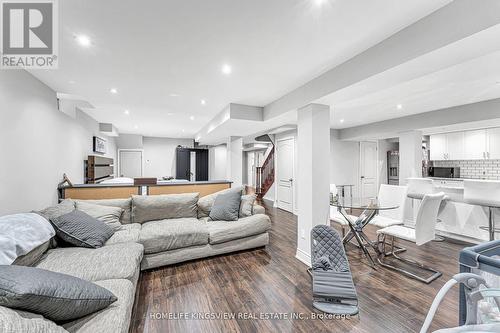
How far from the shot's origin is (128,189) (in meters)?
3.59

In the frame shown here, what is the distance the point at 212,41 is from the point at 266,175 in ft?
21.2

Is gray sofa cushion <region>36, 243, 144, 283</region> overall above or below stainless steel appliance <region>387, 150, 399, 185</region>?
below

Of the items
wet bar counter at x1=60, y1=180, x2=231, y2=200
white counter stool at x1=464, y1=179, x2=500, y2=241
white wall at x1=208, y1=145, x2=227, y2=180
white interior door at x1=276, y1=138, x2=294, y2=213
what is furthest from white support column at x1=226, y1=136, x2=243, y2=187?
white counter stool at x1=464, y1=179, x2=500, y2=241

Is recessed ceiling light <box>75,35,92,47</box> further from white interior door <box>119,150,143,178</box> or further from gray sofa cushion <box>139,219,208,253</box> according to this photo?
white interior door <box>119,150,143,178</box>

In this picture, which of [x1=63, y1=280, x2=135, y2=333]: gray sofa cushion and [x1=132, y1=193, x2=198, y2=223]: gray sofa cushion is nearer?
[x1=63, y1=280, x2=135, y2=333]: gray sofa cushion

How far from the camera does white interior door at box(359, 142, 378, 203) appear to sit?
6.71 m

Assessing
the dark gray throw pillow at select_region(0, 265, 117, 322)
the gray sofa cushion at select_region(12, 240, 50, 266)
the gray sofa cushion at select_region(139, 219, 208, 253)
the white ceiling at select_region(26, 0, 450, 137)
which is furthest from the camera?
the gray sofa cushion at select_region(139, 219, 208, 253)

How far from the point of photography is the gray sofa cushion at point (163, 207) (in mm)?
3195

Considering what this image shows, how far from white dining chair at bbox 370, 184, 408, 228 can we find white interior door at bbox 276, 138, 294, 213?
2658 millimetres

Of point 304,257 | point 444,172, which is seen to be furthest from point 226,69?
point 444,172

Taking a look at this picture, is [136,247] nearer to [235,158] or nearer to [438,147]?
[235,158]

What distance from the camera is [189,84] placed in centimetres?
298

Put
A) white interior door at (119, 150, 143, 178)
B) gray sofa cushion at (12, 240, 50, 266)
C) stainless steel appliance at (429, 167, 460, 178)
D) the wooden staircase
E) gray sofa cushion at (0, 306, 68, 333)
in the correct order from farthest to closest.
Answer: white interior door at (119, 150, 143, 178), the wooden staircase, stainless steel appliance at (429, 167, 460, 178), gray sofa cushion at (12, 240, 50, 266), gray sofa cushion at (0, 306, 68, 333)

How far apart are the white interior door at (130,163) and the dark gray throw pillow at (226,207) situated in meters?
5.83
